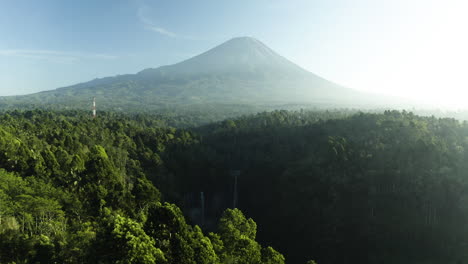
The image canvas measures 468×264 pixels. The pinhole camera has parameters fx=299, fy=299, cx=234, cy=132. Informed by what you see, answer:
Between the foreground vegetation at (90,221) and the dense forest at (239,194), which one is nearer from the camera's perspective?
the foreground vegetation at (90,221)

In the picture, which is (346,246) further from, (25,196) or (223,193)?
(25,196)

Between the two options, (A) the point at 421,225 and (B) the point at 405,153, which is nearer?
(A) the point at 421,225

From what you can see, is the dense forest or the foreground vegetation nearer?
the foreground vegetation

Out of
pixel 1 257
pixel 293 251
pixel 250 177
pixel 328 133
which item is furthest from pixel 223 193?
pixel 1 257

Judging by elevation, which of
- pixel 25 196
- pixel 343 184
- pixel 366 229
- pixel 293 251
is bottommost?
pixel 293 251

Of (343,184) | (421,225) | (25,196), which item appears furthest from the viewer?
(343,184)

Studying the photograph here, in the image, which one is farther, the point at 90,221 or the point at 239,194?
the point at 239,194

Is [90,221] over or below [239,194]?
over

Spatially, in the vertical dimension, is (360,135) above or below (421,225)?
above
